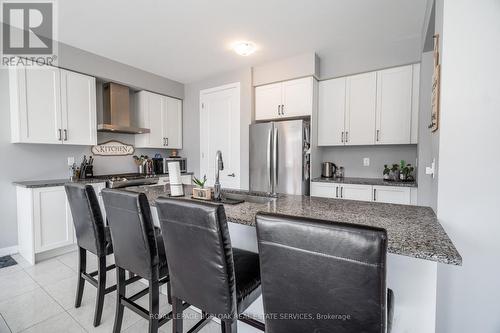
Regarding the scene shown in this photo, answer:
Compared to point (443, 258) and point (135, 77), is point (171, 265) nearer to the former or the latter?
point (443, 258)

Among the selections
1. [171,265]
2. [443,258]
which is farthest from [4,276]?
[443,258]

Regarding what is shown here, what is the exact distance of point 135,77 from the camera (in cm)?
380

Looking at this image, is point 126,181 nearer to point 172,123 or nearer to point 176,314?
point 172,123

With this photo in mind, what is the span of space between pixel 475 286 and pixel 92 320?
2510mm

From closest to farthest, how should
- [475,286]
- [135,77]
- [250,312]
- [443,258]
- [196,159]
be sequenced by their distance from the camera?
[443,258] → [475,286] → [250,312] → [135,77] → [196,159]

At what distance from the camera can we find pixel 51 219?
2.80 metres

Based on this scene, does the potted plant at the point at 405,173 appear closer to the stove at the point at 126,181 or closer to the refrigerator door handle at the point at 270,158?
the refrigerator door handle at the point at 270,158

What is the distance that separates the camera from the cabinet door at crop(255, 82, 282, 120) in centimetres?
360

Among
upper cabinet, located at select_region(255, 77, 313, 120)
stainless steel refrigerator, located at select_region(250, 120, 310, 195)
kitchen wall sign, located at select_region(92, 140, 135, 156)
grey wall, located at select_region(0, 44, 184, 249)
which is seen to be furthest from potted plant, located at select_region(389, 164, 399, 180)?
kitchen wall sign, located at select_region(92, 140, 135, 156)

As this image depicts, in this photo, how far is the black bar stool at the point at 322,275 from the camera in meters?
0.67

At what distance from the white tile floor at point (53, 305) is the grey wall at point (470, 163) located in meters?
1.25

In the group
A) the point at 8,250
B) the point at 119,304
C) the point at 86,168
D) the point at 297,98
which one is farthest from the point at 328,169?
the point at 8,250

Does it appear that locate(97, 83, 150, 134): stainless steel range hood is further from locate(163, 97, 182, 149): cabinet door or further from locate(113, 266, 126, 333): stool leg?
locate(113, 266, 126, 333): stool leg

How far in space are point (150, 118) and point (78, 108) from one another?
1094 mm
